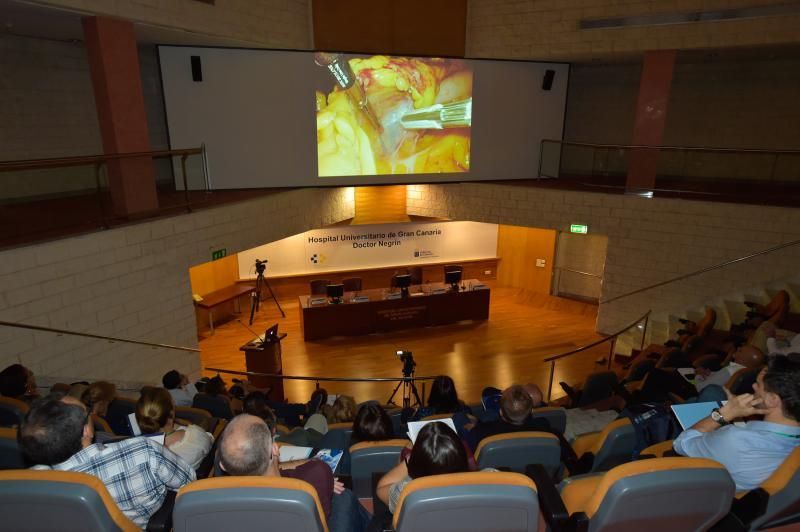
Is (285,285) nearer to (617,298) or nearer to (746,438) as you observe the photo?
(617,298)

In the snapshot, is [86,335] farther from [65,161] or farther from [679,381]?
[679,381]

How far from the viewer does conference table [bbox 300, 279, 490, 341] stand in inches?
364

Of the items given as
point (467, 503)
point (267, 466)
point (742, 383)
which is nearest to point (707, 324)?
point (742, 383)

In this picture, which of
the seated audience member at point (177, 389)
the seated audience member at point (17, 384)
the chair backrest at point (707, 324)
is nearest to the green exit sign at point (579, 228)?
the chair backrest at point (707, 324)

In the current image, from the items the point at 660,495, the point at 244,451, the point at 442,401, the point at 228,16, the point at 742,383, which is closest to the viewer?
the point at 660,495

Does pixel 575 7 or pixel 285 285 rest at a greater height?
pixel 575 7

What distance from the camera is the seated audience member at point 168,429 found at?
2.78 m

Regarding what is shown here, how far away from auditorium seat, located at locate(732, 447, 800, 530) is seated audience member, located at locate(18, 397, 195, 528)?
256cm

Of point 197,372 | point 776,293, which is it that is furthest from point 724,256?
point 197,372

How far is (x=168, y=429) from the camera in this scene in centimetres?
301

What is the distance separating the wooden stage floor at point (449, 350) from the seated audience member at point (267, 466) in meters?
4.99

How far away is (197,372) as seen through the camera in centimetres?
700

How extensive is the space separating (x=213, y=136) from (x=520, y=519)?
8054mm

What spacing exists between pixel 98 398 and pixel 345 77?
6795 mm
